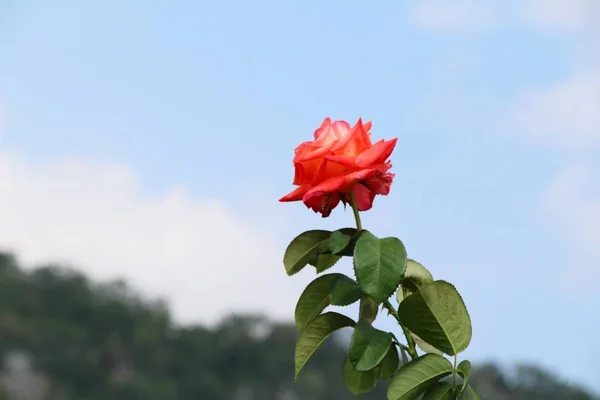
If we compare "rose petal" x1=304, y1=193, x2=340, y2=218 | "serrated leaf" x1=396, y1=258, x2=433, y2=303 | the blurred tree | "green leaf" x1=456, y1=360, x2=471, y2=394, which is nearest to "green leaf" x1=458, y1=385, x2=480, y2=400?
"green leaf" x1=456, y1=360, x2=471, y2=394

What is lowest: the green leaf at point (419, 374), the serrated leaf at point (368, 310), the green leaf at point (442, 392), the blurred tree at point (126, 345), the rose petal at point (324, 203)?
the green leaf at point (442, 392)

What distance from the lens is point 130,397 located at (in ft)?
94.2

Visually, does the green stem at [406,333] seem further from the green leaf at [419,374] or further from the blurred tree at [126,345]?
the blurred tree at [126,345]

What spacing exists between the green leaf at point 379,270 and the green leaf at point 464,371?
9 centimetres

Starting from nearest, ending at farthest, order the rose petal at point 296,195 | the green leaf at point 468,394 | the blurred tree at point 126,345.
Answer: the green leaf at point 468,394 → the rose petal at point 296,195 → the blurred tree at point 126,345

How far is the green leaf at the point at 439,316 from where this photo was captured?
Answer: 2.67 feet

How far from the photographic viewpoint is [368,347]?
83cm

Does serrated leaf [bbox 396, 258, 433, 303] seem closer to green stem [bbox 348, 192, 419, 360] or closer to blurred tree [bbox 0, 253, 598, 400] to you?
green stem [bbox 348, 192, 419, 360]

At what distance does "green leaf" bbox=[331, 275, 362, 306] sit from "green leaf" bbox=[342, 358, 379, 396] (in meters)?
0.12

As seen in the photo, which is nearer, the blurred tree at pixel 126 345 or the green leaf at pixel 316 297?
the green leaf at pixel 316 297

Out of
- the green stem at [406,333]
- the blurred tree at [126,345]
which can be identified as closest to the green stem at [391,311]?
the green stem at [406,333]

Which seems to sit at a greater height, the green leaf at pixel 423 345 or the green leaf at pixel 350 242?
the green leaf at pixel 350 242

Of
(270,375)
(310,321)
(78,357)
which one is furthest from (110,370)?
(310,321)

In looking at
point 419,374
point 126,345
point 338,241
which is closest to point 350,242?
point 338,241
